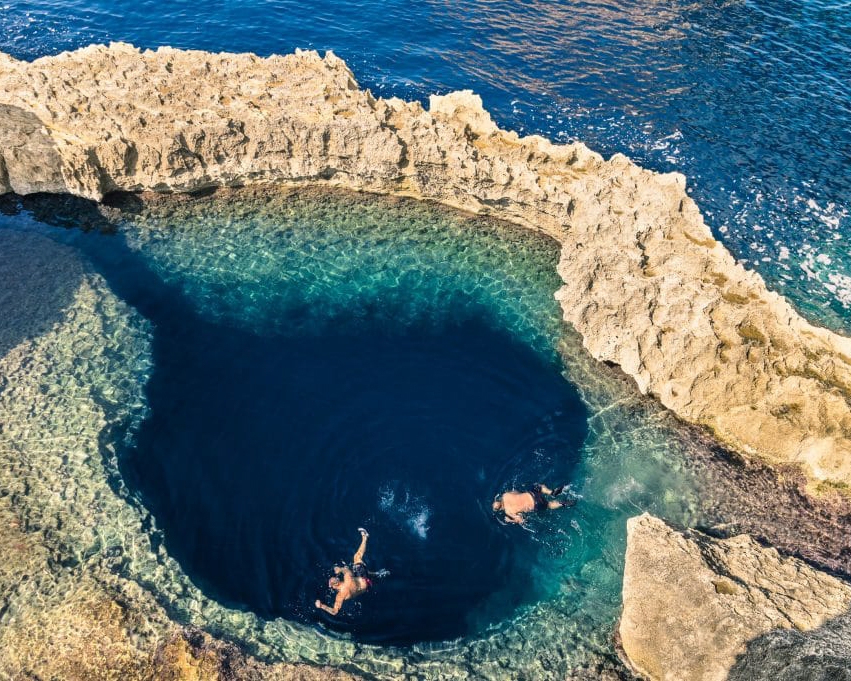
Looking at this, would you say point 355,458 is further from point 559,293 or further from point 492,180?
point 492,180

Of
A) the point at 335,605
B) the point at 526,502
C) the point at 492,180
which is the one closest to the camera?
the point at 335,605

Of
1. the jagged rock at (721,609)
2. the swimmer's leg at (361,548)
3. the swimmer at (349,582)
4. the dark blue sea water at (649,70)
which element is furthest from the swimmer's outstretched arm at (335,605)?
the dark blue sea water at (649,70)

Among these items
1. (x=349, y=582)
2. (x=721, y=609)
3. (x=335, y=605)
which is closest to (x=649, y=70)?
(x=721, y=609)

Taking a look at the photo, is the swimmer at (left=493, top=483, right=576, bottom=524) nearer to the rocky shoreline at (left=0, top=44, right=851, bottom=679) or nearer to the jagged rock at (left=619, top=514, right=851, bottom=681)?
the jagged rock at (left=619, top=514, right=851, bottom=681)

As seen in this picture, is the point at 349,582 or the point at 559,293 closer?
the point at 349,582

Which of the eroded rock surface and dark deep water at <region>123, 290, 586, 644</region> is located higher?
the eroded rock surface

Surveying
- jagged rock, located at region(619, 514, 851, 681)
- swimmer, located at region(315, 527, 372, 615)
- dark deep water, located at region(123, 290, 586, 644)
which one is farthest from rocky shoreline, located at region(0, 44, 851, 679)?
swimmer, located at region(315, 527, 372, 615)

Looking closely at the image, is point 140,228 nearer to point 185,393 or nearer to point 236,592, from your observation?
point 185,393
